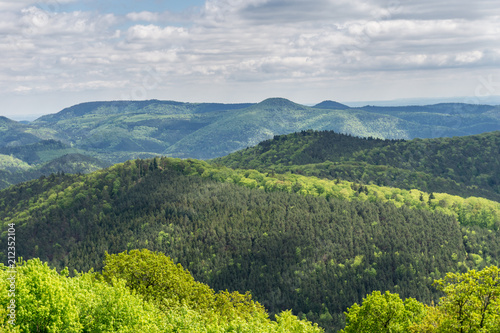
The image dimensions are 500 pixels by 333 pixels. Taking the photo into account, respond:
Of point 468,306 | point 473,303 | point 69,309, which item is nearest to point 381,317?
point 468,306

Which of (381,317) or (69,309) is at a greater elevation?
(69,309)

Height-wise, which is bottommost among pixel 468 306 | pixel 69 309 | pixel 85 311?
pixel 85 311

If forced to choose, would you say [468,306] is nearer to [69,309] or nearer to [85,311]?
[85,311]

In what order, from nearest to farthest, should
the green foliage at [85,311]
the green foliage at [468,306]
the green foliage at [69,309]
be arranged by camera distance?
the green foliage at [468,306]
the green foliage at [69,309]
the green foliage at [85,311]

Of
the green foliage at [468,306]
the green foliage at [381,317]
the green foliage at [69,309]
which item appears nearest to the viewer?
the green foliage at [468,306]

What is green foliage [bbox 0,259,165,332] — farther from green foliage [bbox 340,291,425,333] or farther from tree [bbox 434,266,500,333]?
tree [bbox 434,266,500,333]

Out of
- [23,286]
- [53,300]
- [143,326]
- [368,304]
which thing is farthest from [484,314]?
[23,286]

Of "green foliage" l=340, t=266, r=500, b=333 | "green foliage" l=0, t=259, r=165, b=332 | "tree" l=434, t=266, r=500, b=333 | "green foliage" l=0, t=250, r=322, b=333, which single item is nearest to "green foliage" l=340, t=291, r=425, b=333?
"green foliage" l=340, t=266, r=500, b=333

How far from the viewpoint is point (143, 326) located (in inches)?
2800

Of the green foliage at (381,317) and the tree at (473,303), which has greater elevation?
the tree at (473,303)

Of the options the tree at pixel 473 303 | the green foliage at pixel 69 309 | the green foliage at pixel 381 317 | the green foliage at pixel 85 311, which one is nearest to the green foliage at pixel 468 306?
the tree at pixel 473 303

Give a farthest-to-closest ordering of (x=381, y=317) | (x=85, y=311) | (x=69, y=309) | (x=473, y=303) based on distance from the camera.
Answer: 1. (x=381, y=317)
2. (x=85, y=311)
3. (x=69, y=309)
4. (x=473, y=303)

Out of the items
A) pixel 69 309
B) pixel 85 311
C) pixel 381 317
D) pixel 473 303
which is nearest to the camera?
pixel 473 303

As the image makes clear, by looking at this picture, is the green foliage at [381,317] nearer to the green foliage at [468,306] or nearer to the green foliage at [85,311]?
the green foliage at [468,306]
